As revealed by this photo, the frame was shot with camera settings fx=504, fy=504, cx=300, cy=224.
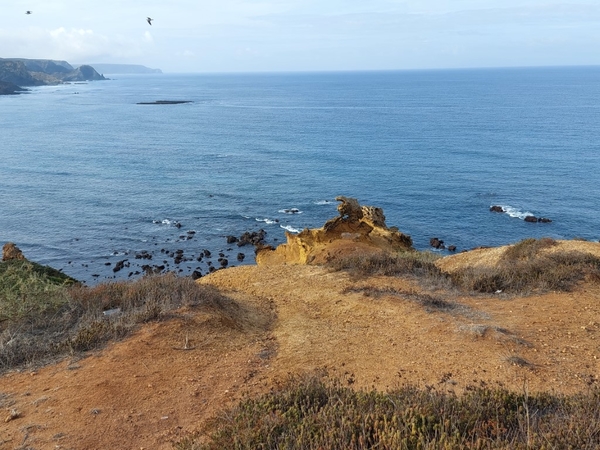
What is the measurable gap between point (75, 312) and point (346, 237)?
17.5 metres

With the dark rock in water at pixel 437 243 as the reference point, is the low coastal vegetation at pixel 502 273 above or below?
above

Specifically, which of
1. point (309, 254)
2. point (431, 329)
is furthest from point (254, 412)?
point (309, 254)

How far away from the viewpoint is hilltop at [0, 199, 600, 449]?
29.0 ft

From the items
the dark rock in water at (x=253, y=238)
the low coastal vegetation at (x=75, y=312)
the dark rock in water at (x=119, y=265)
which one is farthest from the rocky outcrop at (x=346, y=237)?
the dark rock in water at (x=119, y=265)

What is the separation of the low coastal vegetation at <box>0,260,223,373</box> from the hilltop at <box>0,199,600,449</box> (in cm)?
39

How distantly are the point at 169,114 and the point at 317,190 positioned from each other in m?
75.5

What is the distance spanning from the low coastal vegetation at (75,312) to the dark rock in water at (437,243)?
2953 centimetres

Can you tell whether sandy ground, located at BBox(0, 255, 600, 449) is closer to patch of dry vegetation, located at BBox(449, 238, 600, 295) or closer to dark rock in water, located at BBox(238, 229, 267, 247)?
patch of dry vegetation, located at BBox(449, 238, 600, 295)

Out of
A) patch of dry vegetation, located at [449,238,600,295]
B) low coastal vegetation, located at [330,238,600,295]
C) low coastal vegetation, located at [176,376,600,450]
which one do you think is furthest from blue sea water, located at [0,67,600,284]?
low coastal vegetation, located at [176,376,600,450]

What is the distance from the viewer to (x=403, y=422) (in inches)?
248

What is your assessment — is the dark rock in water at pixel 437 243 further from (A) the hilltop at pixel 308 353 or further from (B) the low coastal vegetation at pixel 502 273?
(A) the hilltop at pixel 308 353

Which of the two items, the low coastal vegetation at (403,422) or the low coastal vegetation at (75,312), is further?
the low coastal vegetation at (75,312)

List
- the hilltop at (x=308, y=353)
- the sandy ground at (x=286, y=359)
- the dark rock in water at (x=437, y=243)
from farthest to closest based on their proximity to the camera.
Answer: the dark rock in water at (x=437, y=243) < the hilltop at (x=308, y=353) < the sandy ground at (x=286, y=359)

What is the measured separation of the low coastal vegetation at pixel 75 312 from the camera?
11367mm
